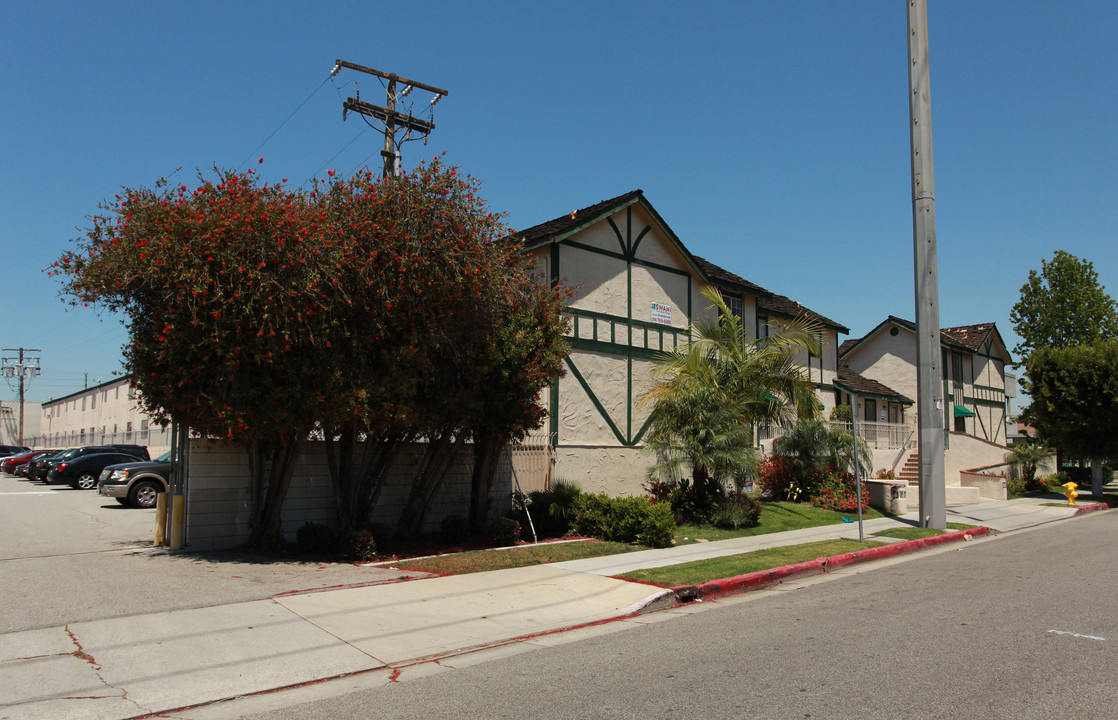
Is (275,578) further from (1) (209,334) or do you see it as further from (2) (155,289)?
(2) (155,289)

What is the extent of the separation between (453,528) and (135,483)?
436 inches

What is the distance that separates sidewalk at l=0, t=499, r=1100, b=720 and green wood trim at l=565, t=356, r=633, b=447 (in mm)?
7841

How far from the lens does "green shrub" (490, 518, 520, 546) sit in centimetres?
1414

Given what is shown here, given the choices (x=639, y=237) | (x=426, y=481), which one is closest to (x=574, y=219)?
(x=639, y=237)

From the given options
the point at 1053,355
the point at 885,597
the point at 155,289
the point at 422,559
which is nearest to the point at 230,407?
the point at 155,289

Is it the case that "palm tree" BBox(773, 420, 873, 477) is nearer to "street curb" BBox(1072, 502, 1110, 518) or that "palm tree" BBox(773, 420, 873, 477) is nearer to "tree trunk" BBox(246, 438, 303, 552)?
"street curb" BBox(1072, 502, 1110, 518)

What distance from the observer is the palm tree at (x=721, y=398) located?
54.7ft

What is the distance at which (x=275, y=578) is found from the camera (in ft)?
34.3

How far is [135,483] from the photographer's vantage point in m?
20.4

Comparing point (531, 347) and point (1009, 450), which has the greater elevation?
point (531, 347)

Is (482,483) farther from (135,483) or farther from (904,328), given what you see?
(904,328)

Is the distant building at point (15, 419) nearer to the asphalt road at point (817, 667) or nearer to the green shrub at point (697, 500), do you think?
the green shrub at point (697, 500)

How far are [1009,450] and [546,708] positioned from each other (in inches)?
1406

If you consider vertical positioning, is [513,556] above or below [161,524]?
below
